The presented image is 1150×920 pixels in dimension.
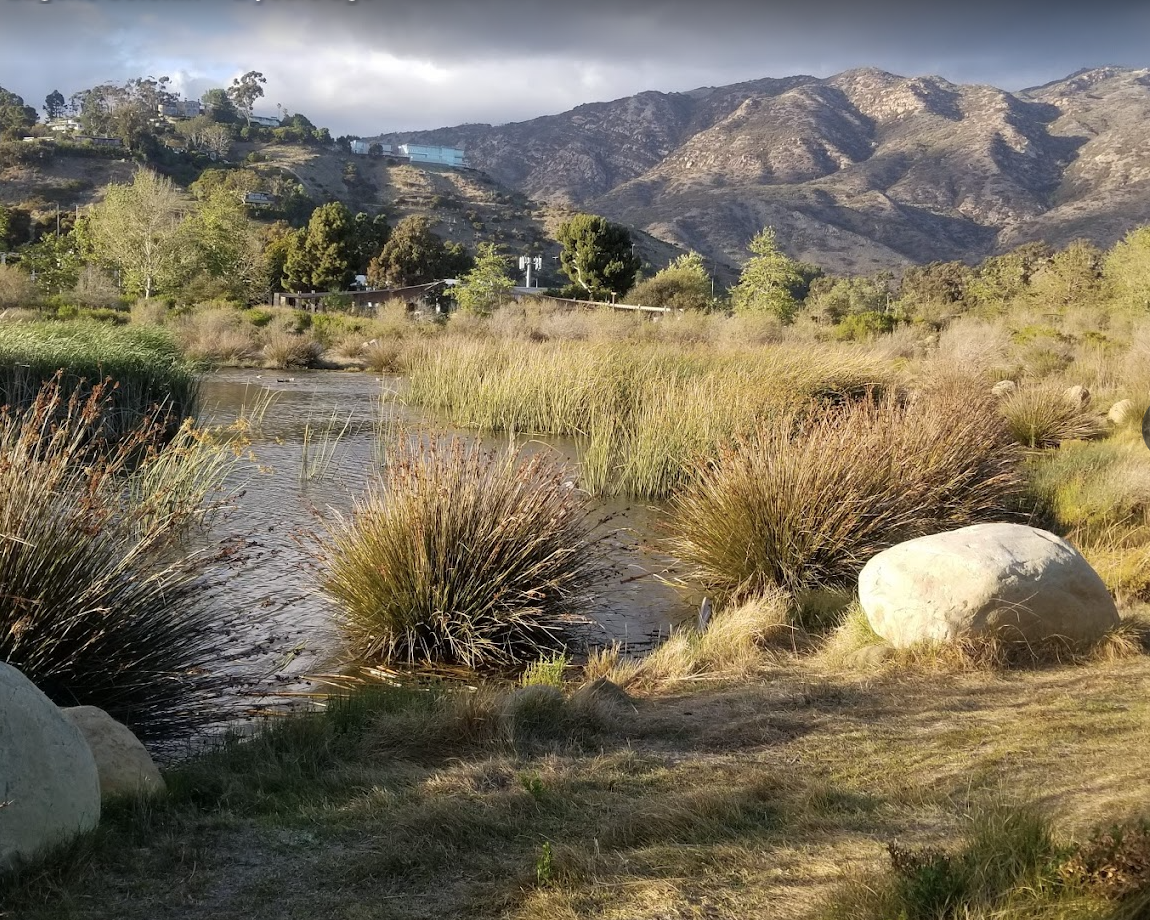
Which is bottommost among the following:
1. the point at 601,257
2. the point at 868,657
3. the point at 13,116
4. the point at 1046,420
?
the point at 868,657

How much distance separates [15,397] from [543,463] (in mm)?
5569

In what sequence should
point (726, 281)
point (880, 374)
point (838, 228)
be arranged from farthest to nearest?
point (838, 228)
point (726, 281)
point (880, 374)

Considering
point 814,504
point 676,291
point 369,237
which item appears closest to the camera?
point 814,504

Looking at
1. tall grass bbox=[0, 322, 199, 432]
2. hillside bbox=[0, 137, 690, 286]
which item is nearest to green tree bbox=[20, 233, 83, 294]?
hillside bbox=[0, 137, 690, 286]

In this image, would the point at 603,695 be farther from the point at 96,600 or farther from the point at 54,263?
the point at 54,263

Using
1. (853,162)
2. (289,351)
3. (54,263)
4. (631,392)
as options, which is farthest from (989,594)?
(853,162)

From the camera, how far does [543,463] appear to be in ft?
21.7

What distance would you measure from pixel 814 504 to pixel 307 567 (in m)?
3.48

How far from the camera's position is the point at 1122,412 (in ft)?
45.4

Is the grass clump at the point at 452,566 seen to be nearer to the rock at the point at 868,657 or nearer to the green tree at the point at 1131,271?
the rock at the point at 868,657

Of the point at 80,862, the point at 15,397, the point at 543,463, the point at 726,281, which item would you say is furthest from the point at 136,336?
the point at 726,281

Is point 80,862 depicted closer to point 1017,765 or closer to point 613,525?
point 1017,765

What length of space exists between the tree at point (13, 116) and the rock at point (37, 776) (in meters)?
91.6

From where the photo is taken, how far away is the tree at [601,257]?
4431cm
